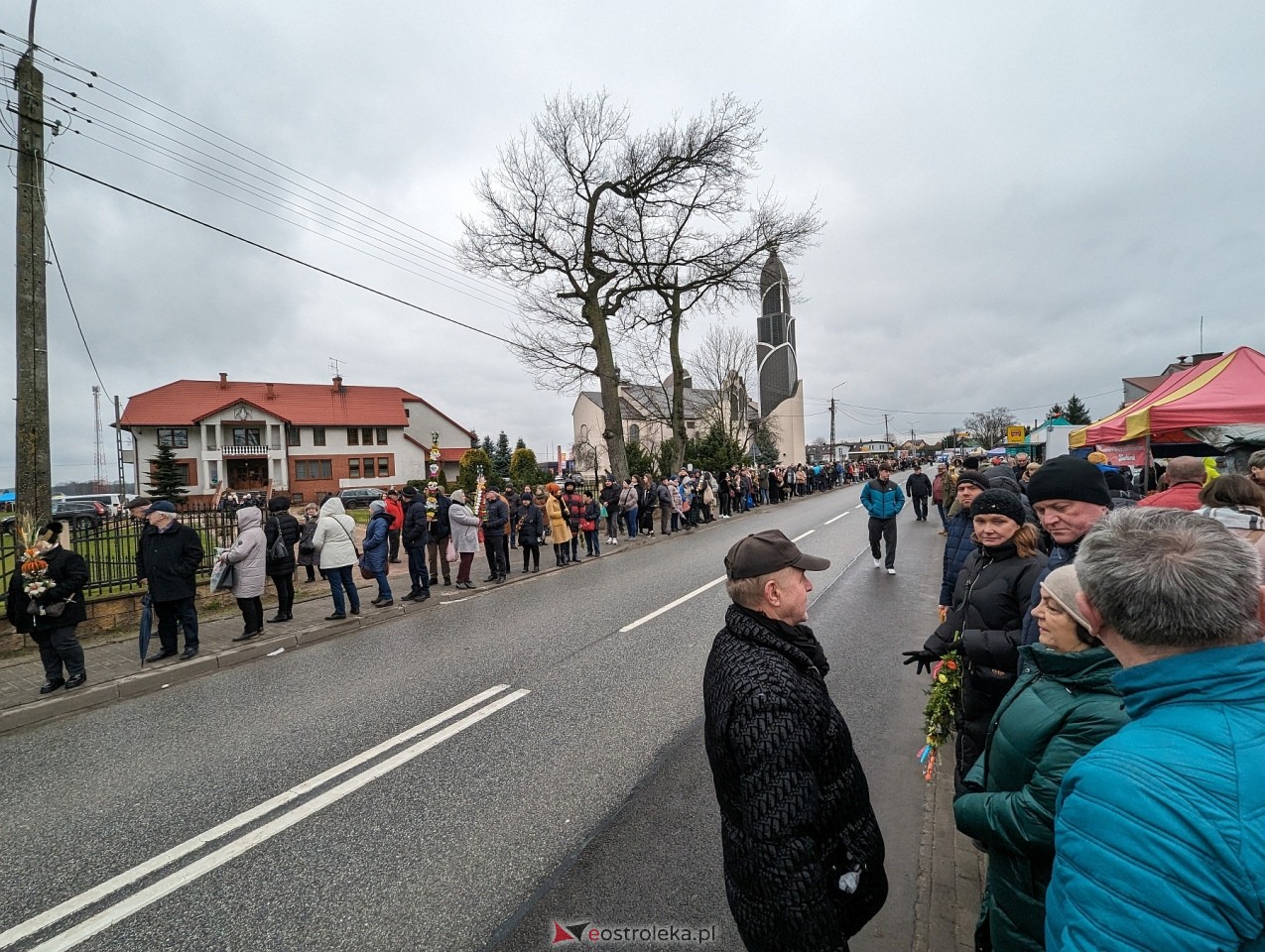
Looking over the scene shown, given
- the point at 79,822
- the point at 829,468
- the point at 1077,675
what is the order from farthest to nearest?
the point at 829,468, the point at 79,822, the point at 1077,675

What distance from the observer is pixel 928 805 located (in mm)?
3414

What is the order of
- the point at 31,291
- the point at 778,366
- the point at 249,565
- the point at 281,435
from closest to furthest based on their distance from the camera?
the point at 249,565
the point at 31,291
the point at 281,435
the point at 778,366

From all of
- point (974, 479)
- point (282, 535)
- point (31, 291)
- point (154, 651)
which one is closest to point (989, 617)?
point (974, 479)

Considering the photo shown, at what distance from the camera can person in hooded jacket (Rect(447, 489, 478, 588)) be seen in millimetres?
10547

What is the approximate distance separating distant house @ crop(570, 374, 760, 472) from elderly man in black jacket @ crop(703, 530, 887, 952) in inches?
799

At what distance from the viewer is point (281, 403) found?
48.8 meters

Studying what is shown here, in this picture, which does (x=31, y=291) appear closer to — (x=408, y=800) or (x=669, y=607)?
(x=408, y=800)

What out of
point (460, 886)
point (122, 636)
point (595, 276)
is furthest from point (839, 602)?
point (595, 276)

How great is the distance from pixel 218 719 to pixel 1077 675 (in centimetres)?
622

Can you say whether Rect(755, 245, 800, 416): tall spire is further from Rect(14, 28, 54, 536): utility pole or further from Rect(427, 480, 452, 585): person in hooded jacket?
Rect(14, 28, 54, 536): utility pole

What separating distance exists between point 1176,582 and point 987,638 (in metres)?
1.94

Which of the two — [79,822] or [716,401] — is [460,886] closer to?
[79,822]

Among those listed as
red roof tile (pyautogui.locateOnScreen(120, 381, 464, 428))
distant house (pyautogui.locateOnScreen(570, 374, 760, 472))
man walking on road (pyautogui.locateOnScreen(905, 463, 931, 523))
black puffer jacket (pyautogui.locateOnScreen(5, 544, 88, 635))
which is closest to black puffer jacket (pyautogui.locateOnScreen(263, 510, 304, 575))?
black puffer jacket (pyautogui.locateOnScreen(5, 544, 88, 635))

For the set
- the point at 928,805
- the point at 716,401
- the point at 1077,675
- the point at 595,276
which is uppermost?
the point at 595,276
